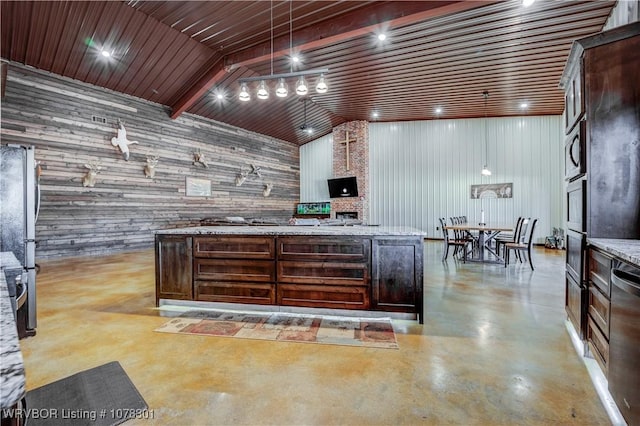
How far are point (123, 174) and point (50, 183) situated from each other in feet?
4.70

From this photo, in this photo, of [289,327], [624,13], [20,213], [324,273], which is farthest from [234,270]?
[624,13]

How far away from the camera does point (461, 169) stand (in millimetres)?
10359

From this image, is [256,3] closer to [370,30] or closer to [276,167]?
[370,30]

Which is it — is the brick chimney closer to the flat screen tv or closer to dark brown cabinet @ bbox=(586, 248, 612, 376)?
the flat screen tv

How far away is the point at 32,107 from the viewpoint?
20.0 ft

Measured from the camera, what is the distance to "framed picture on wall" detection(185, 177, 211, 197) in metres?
8.99

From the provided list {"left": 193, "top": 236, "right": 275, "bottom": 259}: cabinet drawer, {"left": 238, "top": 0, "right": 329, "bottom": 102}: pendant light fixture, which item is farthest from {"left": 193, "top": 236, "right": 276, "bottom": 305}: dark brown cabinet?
{"left": 238, "top": 0, "right": 329, "bottom": 102}: pendant light fixture

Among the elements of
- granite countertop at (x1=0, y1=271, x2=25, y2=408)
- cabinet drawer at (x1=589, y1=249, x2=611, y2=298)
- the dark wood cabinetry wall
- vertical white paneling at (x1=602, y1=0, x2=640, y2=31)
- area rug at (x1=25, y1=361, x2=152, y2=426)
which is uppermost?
vertical white paneling at (x1=602, y1=0, x2=640, y2=31)

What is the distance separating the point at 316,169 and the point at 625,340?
1179 cm

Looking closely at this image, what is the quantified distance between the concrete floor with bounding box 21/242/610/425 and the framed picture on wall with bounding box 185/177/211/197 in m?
5.56

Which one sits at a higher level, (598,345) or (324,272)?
(324,272)

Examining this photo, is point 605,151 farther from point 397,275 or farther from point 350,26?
point 350,26

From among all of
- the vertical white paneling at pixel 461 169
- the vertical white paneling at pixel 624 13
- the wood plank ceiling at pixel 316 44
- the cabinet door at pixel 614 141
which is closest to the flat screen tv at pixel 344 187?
the vertical white paneling at pixel 461 169

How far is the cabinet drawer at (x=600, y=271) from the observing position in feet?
5.93
